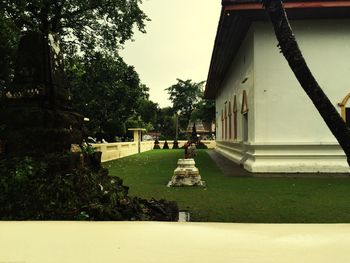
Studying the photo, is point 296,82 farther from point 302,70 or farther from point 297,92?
point 302,70

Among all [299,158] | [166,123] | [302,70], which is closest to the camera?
[302,70]

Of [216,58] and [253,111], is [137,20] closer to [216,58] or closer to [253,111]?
[216,58]

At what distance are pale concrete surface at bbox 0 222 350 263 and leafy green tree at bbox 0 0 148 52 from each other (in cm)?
1372

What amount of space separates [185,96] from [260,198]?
2322 inches

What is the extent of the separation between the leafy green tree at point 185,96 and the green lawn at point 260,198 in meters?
53.3

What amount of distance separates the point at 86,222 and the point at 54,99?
200 cm

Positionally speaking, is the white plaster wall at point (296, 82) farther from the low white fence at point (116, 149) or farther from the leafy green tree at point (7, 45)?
the leafy green tree at point (7, 45)

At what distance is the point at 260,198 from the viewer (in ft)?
20.3

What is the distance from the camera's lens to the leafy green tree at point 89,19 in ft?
52.7

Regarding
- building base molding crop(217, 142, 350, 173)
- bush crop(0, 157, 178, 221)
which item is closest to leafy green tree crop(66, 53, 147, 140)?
building base molding crop(217, 142, 350, 173)

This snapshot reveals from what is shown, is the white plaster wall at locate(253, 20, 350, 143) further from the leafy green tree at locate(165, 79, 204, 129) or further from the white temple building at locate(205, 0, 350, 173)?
the leafy green tree at locate(165, 79, 204, 129)

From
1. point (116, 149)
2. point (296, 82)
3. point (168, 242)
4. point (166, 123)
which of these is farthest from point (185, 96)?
point (168, 242)

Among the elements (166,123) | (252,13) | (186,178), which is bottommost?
(186,178)

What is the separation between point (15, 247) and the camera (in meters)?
2.92
